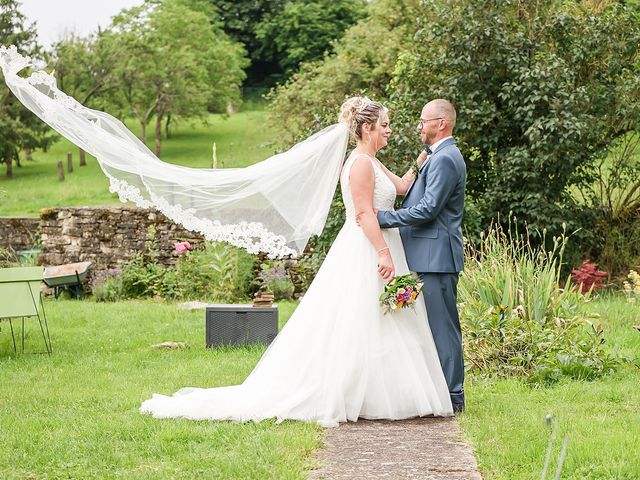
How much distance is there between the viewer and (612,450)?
17.0ft

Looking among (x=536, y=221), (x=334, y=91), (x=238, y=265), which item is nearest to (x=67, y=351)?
(x=238, y=265)

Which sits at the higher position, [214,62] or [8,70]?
[214,62]

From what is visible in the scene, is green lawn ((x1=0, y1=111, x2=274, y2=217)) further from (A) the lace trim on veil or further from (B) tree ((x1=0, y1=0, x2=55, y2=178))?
(A) the lace trim on veil

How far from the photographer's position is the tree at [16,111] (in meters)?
35.1

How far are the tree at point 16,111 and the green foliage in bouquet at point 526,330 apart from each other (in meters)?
29.1

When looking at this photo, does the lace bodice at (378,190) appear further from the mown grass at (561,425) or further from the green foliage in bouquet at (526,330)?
the green foliage in bouquet at (526,330)

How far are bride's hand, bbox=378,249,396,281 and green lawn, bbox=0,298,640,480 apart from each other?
1060mm

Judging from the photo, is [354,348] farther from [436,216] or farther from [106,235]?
[106,235]

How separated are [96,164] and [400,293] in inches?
1524

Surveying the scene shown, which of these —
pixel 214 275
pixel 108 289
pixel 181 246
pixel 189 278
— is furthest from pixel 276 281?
pixel 108 289

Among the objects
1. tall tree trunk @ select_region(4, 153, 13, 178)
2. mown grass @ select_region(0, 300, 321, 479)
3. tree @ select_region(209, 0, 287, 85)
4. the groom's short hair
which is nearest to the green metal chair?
mown grass @ select_region(0, 300, 321, 479)

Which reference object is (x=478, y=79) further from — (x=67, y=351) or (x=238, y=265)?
(x=67, y=351)

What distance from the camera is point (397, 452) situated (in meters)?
5.25

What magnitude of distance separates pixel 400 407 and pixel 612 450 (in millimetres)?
1462
